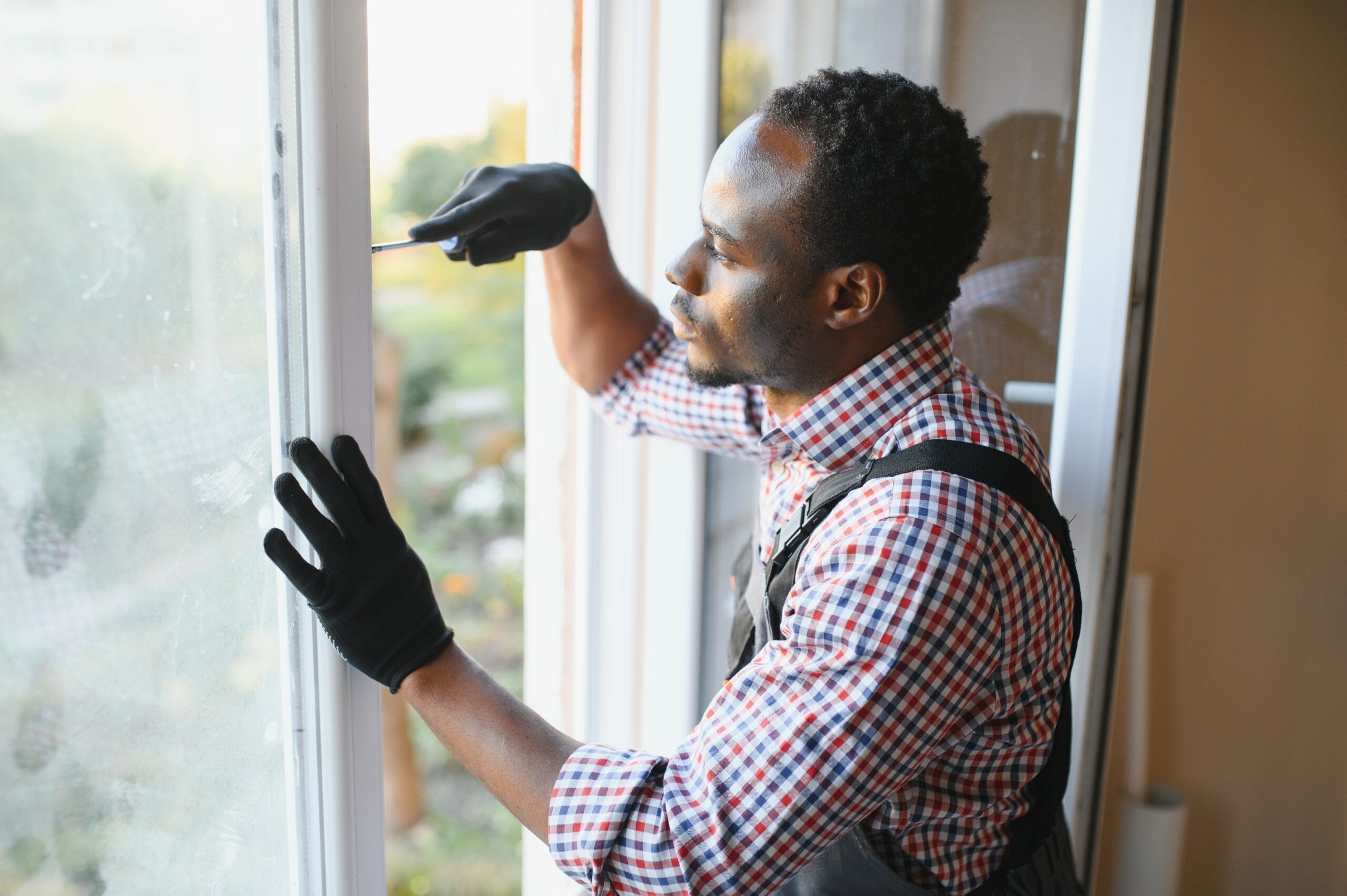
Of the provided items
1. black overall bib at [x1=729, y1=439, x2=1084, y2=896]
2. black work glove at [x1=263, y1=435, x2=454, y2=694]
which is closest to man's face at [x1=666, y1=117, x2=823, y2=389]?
black overall bib at [x1=729, y1=439, x2=1084, y2=896]

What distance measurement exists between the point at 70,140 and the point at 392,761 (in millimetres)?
3415

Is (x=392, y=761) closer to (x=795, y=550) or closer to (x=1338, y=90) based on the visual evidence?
(x=795, y=550)

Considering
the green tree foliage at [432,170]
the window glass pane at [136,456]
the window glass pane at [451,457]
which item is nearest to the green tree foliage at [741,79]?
the window glass pane at [136,456]

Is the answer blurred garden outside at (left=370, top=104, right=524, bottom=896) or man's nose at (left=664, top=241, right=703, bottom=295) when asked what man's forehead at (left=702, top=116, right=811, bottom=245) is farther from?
blurred garden outside at (left=370, top=104, right=524, bottom=896)

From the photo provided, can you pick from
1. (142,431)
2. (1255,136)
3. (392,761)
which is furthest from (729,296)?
(392,761)

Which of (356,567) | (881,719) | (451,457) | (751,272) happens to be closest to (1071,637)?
(881,719)

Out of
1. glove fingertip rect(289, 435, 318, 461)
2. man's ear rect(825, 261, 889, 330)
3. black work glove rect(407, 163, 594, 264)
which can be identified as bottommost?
glove fingertip rect(289, 435, 318, 461)

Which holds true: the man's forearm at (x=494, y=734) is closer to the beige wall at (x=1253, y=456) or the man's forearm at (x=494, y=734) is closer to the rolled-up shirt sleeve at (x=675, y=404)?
the rolled-up shirt sleeve at (x=675, y=404)

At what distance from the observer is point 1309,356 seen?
1.45 metres

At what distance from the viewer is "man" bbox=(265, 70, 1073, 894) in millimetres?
726

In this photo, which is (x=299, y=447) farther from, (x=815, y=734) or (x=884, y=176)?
(x=884, y=176)

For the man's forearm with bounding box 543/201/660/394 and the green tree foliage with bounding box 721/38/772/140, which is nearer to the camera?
the man's forearm with bounding box 543/201/660/394

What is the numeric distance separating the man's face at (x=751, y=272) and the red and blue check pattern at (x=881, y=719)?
146 millimetres

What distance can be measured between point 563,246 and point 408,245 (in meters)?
0.28
